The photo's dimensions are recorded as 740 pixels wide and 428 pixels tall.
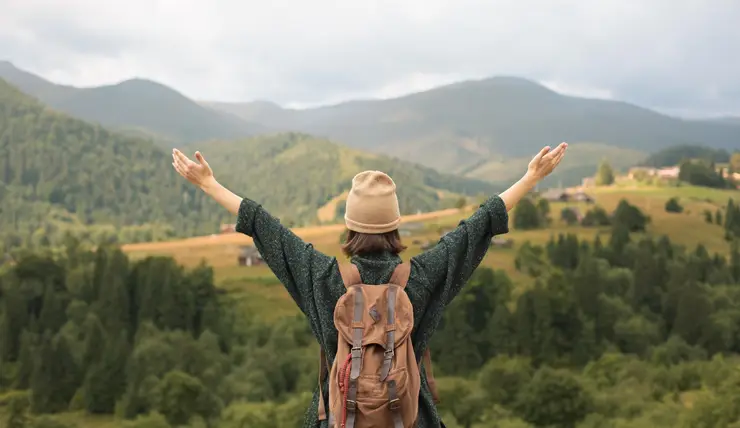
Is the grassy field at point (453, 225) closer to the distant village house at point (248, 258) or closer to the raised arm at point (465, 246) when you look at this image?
the distant village house at point (248, 258)

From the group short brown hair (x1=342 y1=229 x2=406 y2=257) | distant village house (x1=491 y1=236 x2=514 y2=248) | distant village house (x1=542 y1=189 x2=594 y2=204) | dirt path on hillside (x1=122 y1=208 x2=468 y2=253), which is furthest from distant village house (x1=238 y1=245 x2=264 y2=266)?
short brown hair (x1=342 y1=229 x2=406 y2=257)

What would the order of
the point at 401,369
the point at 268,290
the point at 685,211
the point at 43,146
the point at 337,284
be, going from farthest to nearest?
1. the point at 43,146
2. the point at 685,211
3. the point at 268,290
4. the point at 337,284
5. the point at 401,369

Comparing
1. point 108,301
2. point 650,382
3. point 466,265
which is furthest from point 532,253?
point 466,265

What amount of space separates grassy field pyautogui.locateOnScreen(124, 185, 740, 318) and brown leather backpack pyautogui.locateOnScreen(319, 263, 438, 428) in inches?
2181

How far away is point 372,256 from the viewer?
277 cm

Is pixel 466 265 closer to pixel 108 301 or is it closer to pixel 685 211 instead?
pixel 108 301

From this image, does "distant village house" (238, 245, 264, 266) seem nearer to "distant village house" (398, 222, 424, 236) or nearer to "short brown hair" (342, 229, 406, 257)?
"distant village house" (398, 222, 424, 236)

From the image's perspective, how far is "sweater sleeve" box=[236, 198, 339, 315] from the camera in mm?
2783

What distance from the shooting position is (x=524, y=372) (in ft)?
126

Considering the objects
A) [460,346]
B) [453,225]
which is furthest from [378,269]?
[453,225]

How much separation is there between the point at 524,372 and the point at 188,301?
94.0ft

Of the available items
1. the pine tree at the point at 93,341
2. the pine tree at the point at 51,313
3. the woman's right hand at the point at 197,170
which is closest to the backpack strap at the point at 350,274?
the woman's right hand at the point at 197,170

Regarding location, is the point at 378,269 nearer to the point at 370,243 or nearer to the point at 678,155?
the point at 370,243

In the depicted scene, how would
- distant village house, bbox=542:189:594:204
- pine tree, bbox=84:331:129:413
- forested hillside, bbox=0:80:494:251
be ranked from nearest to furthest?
1. pine tree, bbox=84:331:129:413
2. distant village house, bbox=542:189:594:204
3. forested hillside, bbox=0:80:494:251
